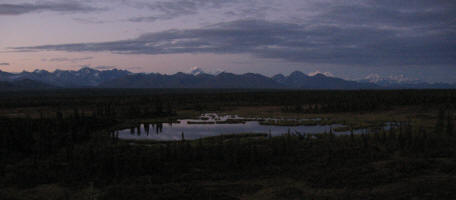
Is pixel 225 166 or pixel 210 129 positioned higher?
pixel 225 166

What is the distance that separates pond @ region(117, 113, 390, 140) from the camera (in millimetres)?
38838

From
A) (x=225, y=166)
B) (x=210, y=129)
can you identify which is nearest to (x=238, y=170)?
(x=225, y=166)

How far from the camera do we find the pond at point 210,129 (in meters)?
38.8

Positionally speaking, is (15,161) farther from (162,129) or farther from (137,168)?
(162,129)

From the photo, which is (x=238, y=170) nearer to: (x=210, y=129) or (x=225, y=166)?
(x=225, y=166)

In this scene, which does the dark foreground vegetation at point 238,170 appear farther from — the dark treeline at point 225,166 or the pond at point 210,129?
the pond at point 210,129

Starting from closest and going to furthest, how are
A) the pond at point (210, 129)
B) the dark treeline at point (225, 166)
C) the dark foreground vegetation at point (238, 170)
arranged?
the dark foreground vegetation at point (238, 170) → the dark treeline at point (225, 166) → the pond at point (210, 129)

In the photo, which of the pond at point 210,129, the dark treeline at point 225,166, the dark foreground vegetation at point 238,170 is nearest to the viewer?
the dark foreground vegetation at point 238,170

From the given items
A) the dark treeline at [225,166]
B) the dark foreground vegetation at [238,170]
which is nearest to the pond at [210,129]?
the dark foreground vegetation at [238,170]

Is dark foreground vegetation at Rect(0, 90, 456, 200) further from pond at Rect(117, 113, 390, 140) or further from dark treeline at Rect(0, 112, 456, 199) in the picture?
pond at Rect(117, 113, 390, 140)

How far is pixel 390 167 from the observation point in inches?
837

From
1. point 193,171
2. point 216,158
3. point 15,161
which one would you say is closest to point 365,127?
point 216,158

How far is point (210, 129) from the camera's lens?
44.2 meters

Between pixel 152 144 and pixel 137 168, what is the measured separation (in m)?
11.6
